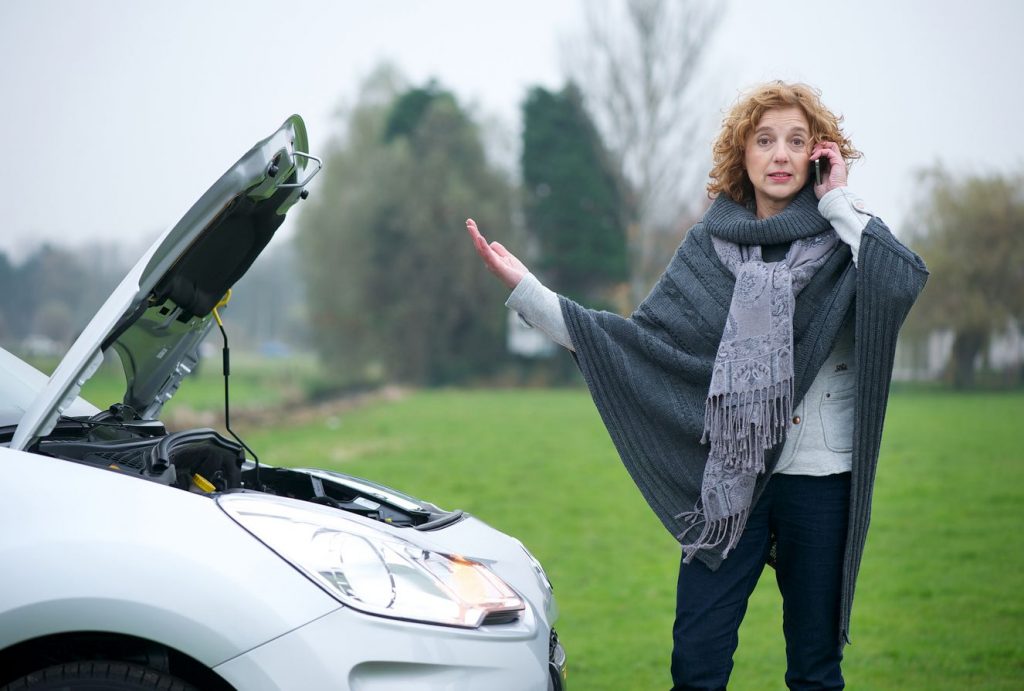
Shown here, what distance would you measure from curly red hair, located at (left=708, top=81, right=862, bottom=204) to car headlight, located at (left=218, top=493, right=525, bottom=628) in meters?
1.14

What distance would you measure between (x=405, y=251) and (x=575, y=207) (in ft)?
17.0

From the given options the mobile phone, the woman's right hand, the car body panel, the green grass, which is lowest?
the green grass

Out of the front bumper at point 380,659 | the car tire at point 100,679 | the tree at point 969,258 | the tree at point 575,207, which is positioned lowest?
the car tire at point 100,679

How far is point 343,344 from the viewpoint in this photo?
2441 centimetres

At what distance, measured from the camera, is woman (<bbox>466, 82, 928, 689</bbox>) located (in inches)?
85.3

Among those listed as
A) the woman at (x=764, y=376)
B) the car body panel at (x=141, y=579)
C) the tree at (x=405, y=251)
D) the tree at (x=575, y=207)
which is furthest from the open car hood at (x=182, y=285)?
the tree at (x=575, y=207)

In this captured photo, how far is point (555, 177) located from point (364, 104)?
572 centimetres

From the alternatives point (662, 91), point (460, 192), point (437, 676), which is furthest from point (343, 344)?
point (437, 676)

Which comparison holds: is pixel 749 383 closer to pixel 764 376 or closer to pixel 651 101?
pixel 764 376

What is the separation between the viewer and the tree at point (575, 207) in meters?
27.4

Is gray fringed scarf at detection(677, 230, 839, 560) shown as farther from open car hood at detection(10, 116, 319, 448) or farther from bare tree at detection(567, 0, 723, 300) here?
bare tree at detection(567, 0, 723, 300)

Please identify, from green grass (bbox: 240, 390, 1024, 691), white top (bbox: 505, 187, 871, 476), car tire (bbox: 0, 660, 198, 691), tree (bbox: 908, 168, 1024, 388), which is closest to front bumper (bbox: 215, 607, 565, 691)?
car tire (bbox: 0, 660, 198, 691)

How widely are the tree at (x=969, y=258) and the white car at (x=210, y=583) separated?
1322cm

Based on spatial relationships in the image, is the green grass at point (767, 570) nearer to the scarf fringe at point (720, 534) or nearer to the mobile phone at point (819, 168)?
the scarf fringe at point (720, 534)
